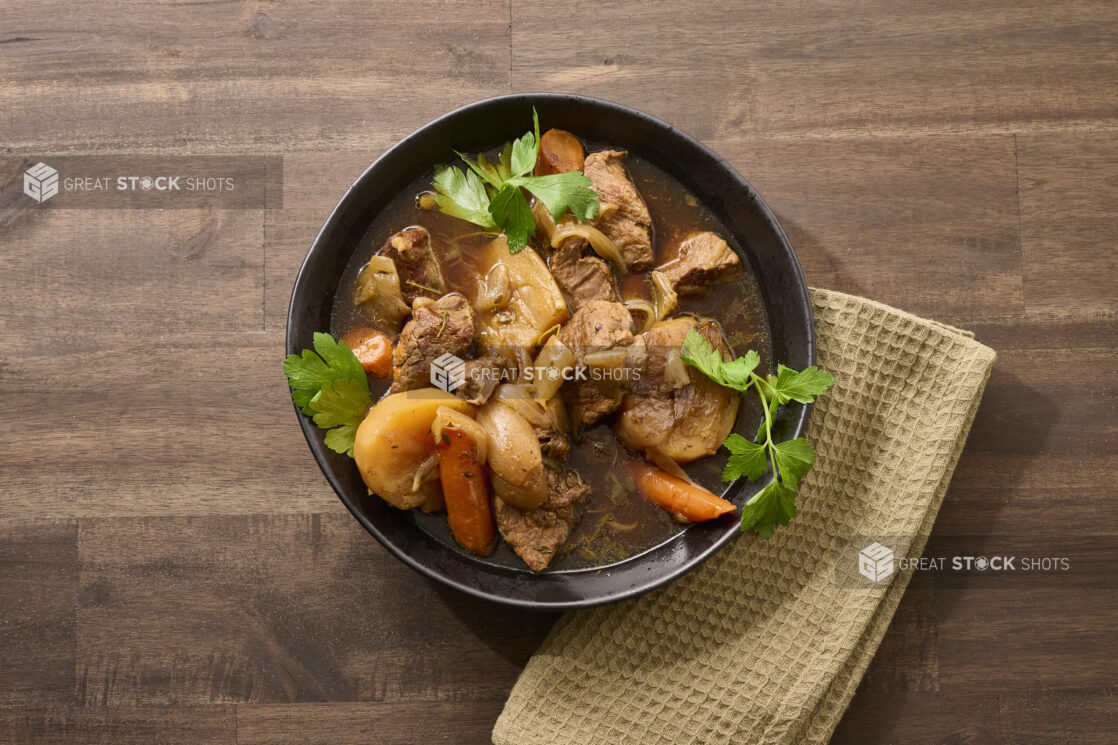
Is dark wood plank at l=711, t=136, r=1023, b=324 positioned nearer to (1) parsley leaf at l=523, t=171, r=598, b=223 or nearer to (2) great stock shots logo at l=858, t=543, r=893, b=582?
(1) parsley leaf at l=523, t=171, r=598, b=223

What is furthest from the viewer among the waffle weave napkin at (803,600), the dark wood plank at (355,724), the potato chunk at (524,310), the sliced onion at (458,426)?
the dark wood plank at (355,724)

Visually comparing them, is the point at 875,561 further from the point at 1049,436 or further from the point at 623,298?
the point at 623,298

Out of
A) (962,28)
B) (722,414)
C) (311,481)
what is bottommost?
(311,481)

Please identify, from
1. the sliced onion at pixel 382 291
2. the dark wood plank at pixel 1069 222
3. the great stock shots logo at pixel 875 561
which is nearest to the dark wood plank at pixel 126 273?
the sliced onion at pixel 382 291

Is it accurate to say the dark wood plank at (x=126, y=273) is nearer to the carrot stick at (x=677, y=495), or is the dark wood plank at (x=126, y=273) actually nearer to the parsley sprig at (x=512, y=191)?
the parsley sprig at (x=512, y=191)

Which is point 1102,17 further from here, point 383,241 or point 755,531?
point 383,241

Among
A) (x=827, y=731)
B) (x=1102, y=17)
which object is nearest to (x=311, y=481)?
(x=827, y=731)

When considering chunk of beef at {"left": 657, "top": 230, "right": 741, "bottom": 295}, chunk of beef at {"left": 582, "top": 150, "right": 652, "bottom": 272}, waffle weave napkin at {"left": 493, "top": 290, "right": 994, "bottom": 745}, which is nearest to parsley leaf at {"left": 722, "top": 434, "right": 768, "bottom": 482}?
waffle weave napkin at {"left": 493, "top": 290, "right": 994, "bottom": 745}
